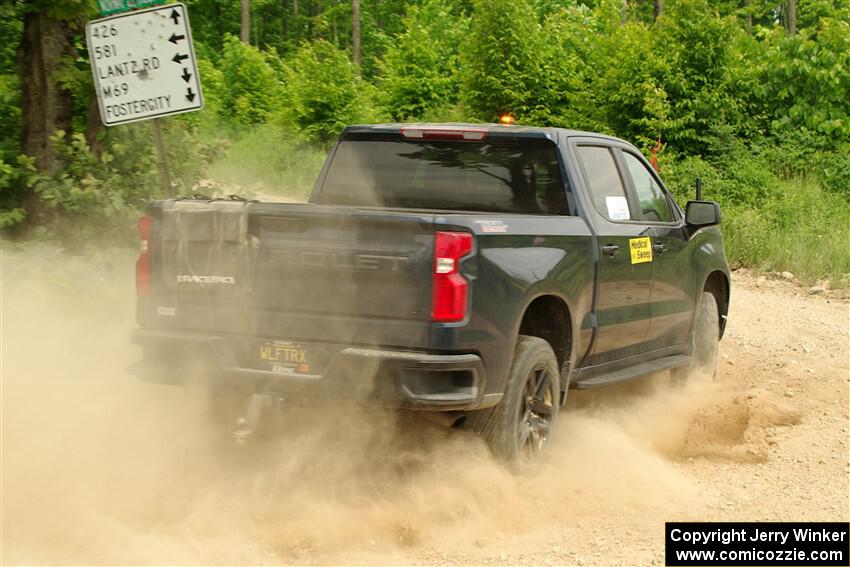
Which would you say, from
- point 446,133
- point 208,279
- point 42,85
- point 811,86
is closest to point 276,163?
point 811,86

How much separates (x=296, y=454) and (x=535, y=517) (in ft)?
4.31

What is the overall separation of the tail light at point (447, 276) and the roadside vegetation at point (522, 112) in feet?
16.2

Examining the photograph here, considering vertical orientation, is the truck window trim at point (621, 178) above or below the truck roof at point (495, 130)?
below

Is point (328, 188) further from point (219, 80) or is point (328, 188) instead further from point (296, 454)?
point (219, 80)

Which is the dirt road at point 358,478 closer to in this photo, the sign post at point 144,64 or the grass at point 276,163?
the sign post at point 144,64

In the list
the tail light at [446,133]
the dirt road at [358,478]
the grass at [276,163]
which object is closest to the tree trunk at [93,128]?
the dirt road at [358,478]

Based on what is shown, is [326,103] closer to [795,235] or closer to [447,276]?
[795,235]

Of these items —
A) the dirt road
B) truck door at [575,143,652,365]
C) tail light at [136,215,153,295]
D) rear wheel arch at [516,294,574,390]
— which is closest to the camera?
the dirt road

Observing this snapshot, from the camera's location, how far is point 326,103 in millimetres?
27562

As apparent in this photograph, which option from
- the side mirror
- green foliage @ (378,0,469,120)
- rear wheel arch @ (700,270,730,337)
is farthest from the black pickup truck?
green foliage @ (378,0,469,120)

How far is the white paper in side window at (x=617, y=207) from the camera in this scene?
6992 millimetres

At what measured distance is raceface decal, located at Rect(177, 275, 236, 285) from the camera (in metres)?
5.55

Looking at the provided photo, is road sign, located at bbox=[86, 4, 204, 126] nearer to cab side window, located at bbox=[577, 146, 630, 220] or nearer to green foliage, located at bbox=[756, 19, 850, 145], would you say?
cab side window, located at bbox=[577, 146, 630, 220]

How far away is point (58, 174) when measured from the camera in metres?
9.30
